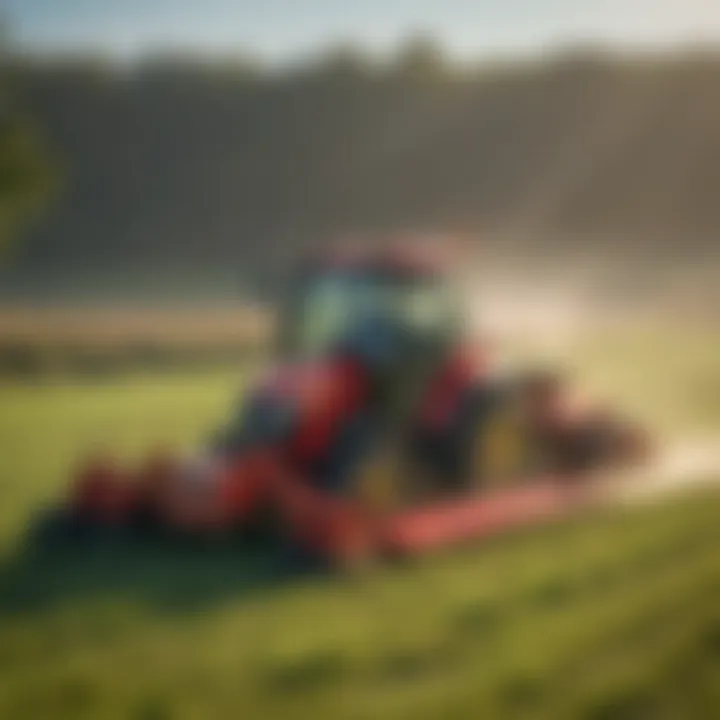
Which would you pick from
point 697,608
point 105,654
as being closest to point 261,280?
point 105,654

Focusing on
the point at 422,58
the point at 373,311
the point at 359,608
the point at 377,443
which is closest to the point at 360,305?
the point at 373,311

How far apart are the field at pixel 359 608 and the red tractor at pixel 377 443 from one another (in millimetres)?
65

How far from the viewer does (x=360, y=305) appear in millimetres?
2152

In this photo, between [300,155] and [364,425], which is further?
[364,425]

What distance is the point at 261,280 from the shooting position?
201 centimetres

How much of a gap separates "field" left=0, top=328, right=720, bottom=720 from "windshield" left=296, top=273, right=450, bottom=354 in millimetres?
199

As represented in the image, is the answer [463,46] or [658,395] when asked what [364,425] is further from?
→ [463,46]

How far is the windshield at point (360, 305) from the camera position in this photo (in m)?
2.04

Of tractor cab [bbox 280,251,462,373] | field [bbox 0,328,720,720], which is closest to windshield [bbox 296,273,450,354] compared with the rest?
tractor cab [bbox 280,251,462,373]

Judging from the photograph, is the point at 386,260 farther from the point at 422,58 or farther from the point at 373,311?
the point at 422,58

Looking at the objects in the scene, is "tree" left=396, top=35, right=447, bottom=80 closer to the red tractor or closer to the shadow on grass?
the red tractor

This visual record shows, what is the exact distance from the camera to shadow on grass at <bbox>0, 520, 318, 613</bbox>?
6.07 feet

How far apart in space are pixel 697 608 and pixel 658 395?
0.38 m

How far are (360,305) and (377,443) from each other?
260 mm
